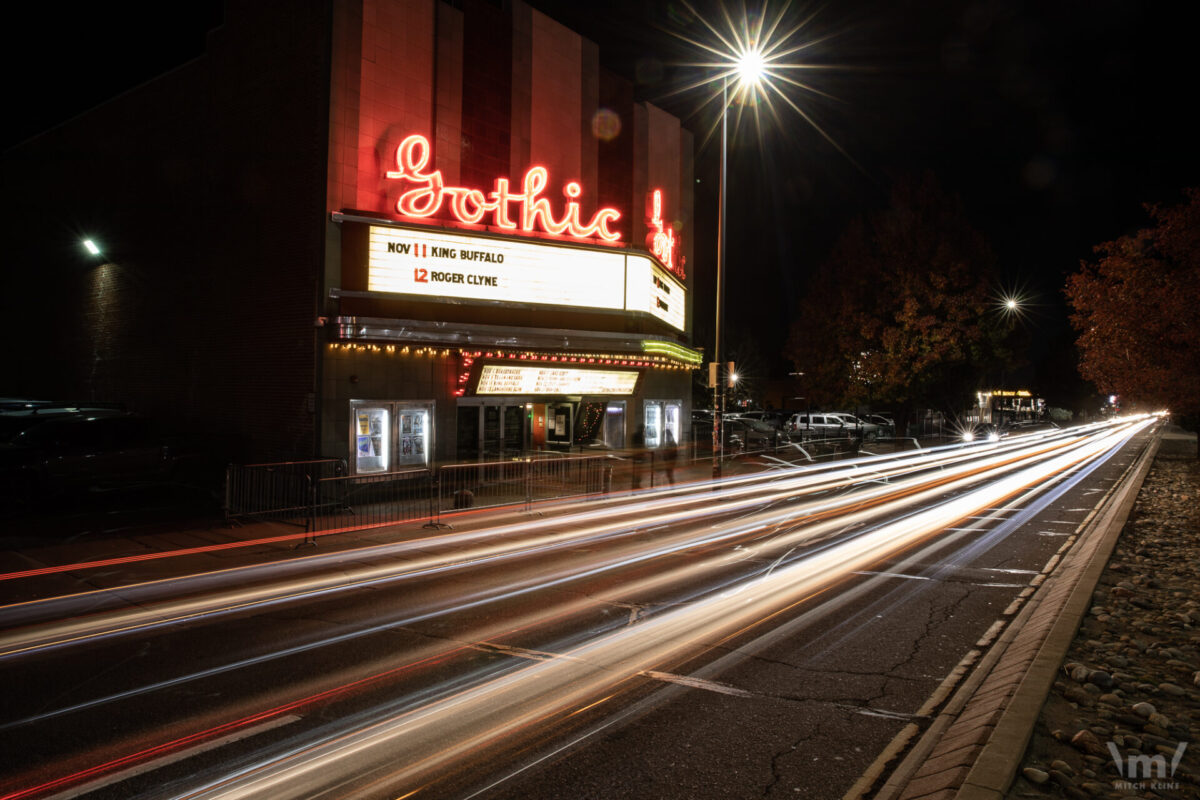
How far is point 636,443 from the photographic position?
94.9ft

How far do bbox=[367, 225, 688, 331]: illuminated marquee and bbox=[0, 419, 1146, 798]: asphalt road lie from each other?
823cm

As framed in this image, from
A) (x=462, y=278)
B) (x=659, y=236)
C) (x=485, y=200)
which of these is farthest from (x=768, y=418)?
(x=462, y=278)

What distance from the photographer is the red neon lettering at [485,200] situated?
19375 mm

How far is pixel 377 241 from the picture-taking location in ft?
61.8

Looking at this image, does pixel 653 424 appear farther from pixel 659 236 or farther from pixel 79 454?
pixel 79 454

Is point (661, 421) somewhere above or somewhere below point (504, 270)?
below

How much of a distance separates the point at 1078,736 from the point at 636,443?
24.0 meters

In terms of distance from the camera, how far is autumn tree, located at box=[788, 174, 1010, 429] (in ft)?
125

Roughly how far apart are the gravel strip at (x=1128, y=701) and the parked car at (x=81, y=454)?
748 inches

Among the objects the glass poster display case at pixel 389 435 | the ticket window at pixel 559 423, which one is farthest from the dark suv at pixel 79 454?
the ticket window at pixel 559 423

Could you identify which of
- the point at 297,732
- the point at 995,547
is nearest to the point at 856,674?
the point at 297,732

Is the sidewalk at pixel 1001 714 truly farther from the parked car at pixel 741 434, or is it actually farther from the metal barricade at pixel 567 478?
the parked car at pixel 741 434

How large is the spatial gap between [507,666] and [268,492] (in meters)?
10.6

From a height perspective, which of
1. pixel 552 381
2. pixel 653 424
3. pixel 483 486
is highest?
pixel 552 381
